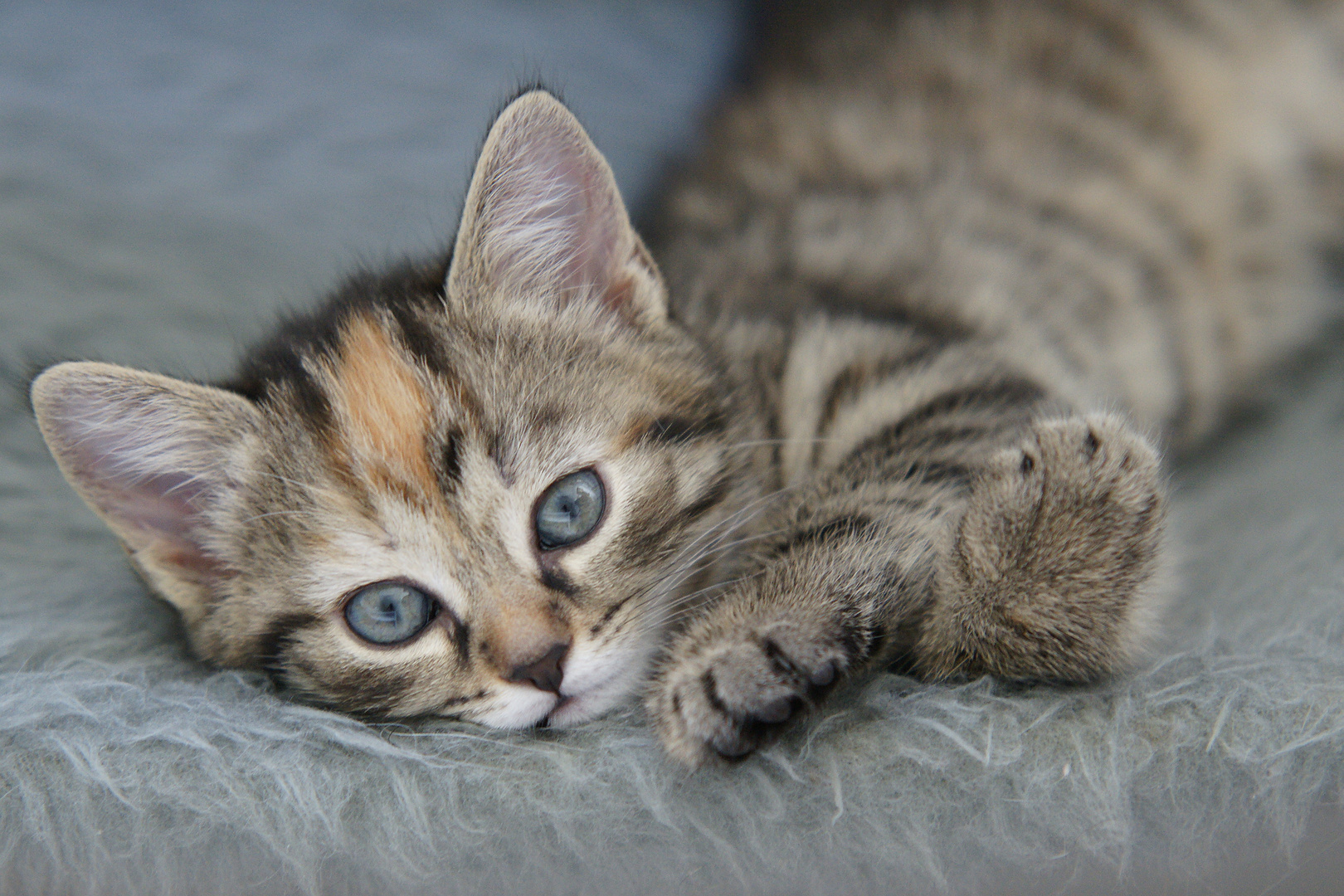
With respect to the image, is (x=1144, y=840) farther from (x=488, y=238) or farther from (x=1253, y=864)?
(x=488, y=238)

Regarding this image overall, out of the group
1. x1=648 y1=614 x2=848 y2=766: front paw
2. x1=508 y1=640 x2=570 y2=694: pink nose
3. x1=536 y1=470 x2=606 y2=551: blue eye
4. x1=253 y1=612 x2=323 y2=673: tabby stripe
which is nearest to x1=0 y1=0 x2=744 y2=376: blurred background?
x1=253 y1=612 x2=323 y2=673: tabby stripe

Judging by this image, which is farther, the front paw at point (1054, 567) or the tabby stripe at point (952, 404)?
the tabby stripe at point (952, 404)

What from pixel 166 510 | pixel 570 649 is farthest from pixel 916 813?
pixel 166 510

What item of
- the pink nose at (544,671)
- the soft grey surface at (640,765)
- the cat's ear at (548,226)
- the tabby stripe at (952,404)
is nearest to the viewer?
the soft grey surface at (640,765)

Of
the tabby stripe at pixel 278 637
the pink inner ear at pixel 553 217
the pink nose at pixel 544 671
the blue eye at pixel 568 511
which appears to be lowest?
the tabby stripe at pixel 278 637

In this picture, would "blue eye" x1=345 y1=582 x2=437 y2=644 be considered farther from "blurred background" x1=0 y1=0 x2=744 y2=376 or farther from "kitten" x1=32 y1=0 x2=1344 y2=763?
"blurred background" x1=0 y1=0 x2=744 y2=376

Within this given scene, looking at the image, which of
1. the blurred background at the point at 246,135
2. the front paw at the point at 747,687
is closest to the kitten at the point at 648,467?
the front paw at the point at 747,687

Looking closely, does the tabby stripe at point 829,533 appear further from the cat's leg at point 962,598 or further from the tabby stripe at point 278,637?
the tabby stripe at point 278,637
